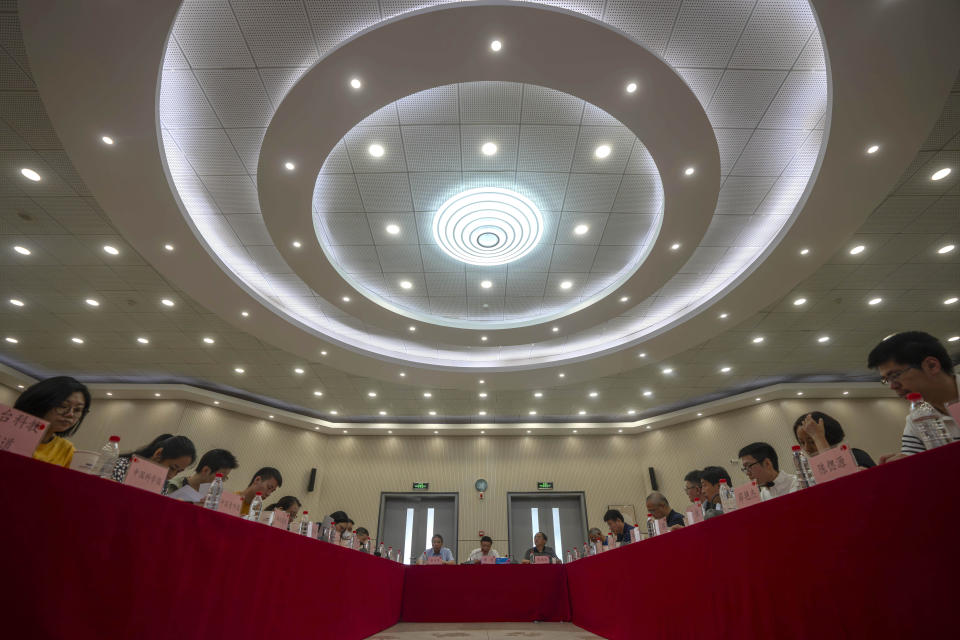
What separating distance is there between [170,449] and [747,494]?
329cm

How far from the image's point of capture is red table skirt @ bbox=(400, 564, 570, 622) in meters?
4.55

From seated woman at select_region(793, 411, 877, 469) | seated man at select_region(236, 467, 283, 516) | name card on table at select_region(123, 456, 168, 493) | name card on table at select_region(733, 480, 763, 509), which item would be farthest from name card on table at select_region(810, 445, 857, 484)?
seated man at select_region(236, 467, 283, 516)

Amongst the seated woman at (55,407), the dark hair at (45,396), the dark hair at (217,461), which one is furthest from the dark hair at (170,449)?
the dark hair at (45,396)

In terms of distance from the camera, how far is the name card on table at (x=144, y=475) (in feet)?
5.00

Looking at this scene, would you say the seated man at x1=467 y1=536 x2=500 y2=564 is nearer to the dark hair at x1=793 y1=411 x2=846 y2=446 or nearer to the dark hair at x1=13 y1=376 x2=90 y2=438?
the dark hair at x1=793 y1=411 x2=846 y2=446

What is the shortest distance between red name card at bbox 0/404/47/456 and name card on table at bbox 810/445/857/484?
8.12 ft

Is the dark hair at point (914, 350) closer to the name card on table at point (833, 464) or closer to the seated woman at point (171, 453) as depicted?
the name card on table at point (833, 464)

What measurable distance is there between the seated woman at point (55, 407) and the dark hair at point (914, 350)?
10.6 ft

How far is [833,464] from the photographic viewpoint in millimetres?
1452

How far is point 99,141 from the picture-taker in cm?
372

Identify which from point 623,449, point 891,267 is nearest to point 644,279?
point 891,267

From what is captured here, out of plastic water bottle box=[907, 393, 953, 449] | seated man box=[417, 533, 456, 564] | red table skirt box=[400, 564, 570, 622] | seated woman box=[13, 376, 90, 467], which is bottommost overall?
red table skirt box=[400, 564, 570, 622]

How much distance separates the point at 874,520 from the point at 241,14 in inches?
178

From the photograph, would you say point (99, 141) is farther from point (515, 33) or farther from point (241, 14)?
point (515, 33)
